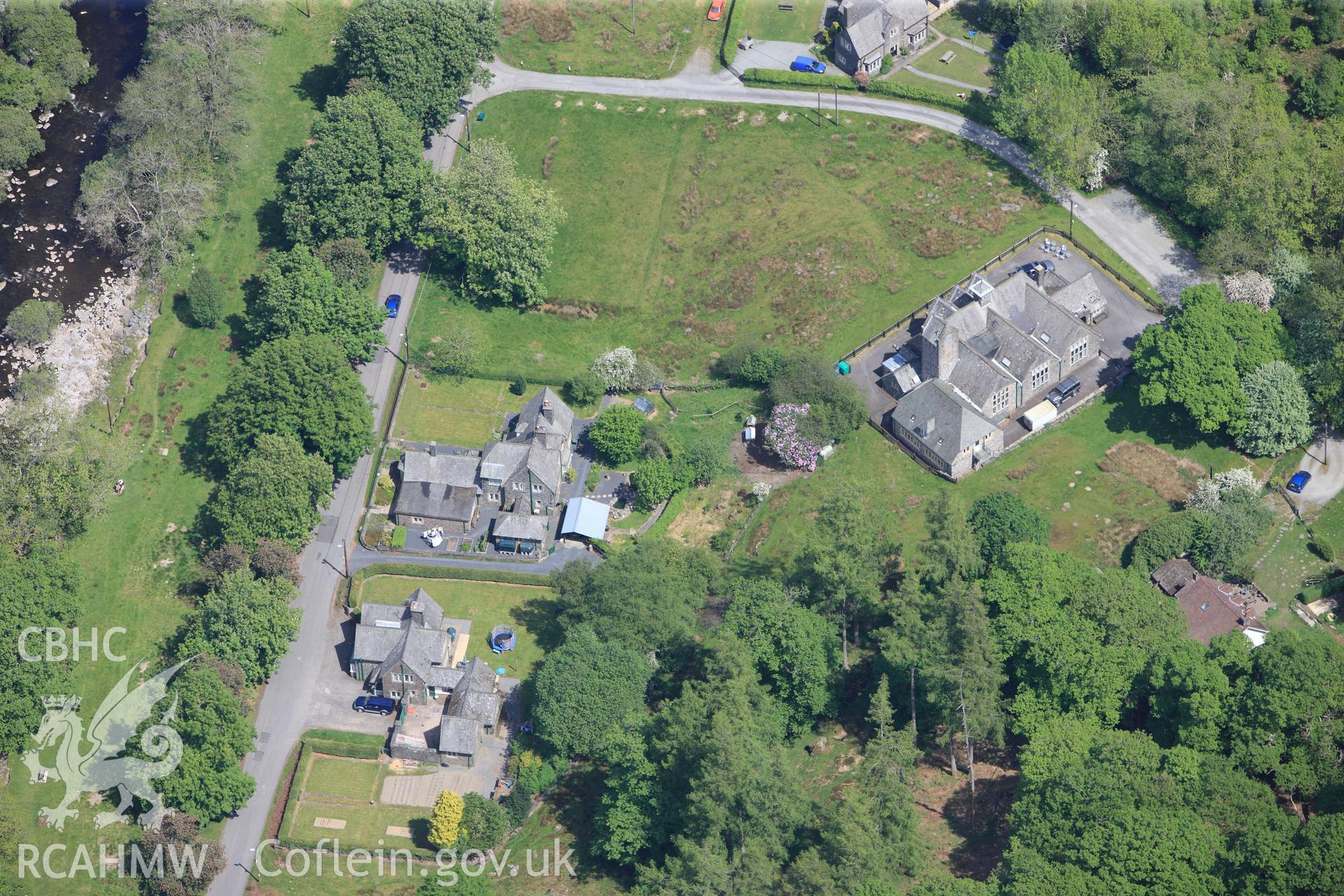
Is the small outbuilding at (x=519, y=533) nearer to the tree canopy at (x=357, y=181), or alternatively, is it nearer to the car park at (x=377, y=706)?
the car park at (x=377, y=706)

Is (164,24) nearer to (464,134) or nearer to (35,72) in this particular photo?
(35,72)

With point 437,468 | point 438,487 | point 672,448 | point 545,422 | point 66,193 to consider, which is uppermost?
point 672,448

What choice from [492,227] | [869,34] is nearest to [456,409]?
[492,227]

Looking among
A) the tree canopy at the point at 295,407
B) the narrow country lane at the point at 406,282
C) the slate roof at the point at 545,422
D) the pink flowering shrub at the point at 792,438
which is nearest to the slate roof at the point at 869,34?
the narrow country lane at the point at 406,282

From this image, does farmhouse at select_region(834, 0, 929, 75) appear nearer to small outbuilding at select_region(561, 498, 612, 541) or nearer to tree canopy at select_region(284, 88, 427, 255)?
tree canopy at select_region(284, 88, 427, 255)

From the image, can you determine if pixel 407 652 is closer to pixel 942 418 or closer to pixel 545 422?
pixel 545 422

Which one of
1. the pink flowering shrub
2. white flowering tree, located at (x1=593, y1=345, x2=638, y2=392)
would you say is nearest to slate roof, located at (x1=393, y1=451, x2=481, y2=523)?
white flowering tree, located at (x1=593, y1=345, x2=638, y2=392)
